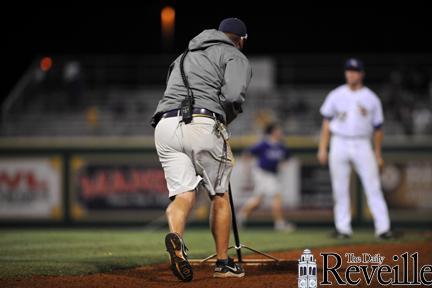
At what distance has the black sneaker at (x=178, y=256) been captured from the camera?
23.0 ft

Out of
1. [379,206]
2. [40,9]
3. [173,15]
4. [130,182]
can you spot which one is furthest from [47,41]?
[379,206]

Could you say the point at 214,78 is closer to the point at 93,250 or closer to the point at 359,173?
the point at 93,250

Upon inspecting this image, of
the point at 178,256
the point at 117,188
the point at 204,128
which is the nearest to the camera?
the point at 178,256

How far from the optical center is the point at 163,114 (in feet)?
25.1

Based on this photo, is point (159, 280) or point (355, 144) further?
point (355, 144)

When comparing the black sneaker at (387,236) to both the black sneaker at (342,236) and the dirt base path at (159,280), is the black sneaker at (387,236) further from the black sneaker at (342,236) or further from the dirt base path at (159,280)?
the dirt base path at (159,280)

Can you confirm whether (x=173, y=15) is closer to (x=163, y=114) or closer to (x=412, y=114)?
(x=412, y=114)

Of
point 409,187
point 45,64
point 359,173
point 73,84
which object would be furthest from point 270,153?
point 45,64

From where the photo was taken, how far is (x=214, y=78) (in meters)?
7.57

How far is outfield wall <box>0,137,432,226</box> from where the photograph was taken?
17.1m

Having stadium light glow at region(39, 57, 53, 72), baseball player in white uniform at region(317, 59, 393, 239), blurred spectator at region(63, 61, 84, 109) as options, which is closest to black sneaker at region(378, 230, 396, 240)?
baseball player in white uniform at region(317, 59, 393, 239)

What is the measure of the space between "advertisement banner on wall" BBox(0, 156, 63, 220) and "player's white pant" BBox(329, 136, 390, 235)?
6450mm

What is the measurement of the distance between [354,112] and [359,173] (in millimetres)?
888

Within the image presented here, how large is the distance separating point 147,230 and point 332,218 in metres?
3.63
